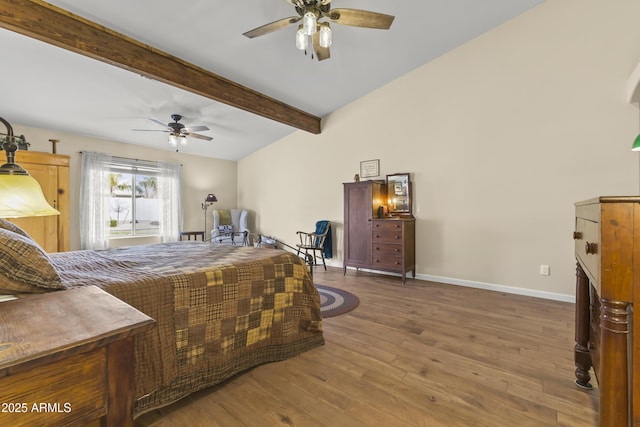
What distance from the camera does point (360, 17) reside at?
2322 millimetres

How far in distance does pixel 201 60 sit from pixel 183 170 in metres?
3.41

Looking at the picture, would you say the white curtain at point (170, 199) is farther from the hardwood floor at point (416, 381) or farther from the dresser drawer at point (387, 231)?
the hardwood floor at point (416, 381)

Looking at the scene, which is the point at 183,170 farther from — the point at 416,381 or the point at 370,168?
the point at 416,381

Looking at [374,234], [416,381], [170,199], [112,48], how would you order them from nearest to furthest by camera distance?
1. [416,381]
2. [112,48]
3. [374,234]
4. [170,199]

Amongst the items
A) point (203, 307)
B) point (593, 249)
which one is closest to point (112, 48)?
point (203, 307)

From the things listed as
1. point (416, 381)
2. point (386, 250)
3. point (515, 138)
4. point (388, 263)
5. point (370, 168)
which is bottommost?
point (416, 381)

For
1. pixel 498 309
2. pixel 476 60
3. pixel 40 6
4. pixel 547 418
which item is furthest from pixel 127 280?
pixel 476 60

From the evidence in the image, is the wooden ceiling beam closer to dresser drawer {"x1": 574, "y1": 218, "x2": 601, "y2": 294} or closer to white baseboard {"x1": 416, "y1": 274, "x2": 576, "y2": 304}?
white baseboard {"x1": 416, "y1": 274, "x2": 576, "y2": 304}

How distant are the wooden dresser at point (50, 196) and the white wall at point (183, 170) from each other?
2.22 feet

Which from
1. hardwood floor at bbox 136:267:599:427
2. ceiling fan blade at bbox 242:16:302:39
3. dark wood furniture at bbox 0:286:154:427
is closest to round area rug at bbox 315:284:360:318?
hardwood floor at bbox 136:267:599:427

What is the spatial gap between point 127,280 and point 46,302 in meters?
0.56

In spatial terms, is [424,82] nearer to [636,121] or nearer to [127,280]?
[636,121]

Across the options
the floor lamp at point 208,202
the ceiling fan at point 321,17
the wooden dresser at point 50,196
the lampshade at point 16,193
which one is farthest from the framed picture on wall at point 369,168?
the wooden dresser at point 50,196

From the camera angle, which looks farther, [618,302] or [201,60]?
[201,60]
